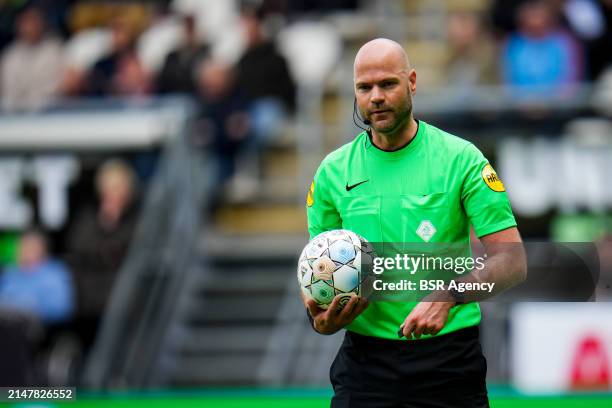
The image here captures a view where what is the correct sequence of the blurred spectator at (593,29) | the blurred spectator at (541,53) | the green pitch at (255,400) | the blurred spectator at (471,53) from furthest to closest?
the blurred spectator at (471,53) < the blurred spectator at (593,29) < the blurred spectator at (541,53) < the green pitch at (255,400)

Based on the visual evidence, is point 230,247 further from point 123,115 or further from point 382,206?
point 382,206

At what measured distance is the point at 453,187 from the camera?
5.21m

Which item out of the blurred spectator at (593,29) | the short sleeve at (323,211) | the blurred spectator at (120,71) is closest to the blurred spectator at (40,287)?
the blurred spectator at (120,71)

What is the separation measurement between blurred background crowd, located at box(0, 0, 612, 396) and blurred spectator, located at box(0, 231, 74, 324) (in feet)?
0.05

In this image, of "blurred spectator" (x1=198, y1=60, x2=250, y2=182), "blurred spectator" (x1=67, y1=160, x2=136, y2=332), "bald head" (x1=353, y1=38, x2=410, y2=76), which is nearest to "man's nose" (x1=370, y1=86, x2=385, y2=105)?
"bald head" (x1=353, y1=38, x2=410, y2=76)

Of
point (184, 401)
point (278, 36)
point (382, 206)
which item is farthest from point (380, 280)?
point (278, 36)

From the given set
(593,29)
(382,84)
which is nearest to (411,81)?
(382,84)

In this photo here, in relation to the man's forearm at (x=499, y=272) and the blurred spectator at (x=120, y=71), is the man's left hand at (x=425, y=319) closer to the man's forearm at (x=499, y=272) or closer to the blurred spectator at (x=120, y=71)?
the man's forearm at (x=499, y=272)

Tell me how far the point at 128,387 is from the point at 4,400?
16.2 ft

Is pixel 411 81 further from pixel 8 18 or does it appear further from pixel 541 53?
pixel 8 18

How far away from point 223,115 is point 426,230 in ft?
29.7

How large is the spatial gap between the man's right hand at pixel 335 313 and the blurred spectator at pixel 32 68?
10.6m

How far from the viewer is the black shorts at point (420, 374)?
17.2 feet

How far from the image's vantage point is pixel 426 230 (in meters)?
5.23
